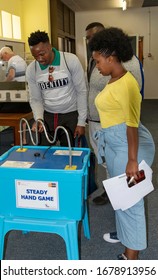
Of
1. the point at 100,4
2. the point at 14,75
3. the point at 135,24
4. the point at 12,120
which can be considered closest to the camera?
the point at 12,120

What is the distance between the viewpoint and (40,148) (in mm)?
1701

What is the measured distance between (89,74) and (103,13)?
265 inches

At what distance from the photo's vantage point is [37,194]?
4.49ft

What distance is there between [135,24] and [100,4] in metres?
1.29

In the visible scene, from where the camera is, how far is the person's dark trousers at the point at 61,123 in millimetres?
2094

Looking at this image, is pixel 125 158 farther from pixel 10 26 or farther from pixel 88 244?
pixel 10 26

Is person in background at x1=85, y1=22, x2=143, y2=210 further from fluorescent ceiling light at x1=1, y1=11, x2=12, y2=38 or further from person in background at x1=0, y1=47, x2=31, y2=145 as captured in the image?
fluorescent ceiling light at x1=1, y1=11, x2=12, y2=38

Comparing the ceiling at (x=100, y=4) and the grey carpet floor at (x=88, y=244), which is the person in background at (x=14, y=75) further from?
the ceiling at (x=100, y=4)

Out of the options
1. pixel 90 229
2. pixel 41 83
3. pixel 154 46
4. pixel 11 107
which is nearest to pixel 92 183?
pixel 90 229

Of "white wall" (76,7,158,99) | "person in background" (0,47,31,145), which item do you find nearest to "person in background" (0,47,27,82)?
"person in background" (0,47,31,145)

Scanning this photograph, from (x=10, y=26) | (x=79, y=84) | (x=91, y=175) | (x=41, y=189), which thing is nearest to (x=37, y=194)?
(x=41, y=189)

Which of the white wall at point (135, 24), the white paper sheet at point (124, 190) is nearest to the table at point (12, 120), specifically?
the white paper sheet at point (124, 190)

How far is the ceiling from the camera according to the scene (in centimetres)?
693
